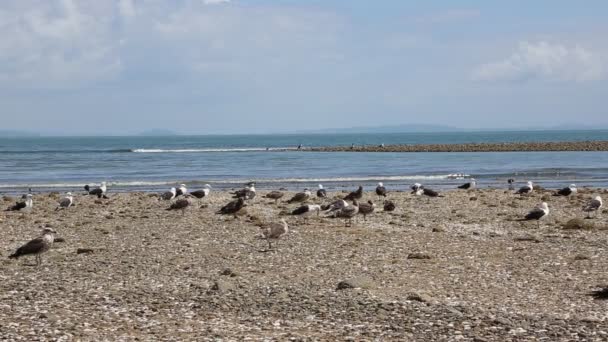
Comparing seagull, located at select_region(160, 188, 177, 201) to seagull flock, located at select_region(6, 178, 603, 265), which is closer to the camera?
seagull flock, located at select_region(6, 178, 603, 265)

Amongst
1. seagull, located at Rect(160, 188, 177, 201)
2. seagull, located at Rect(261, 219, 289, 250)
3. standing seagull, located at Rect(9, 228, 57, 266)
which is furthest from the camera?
seagull, located at Rect(160, 188, 177, 201)

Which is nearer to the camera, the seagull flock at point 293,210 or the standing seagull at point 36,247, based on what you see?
the standing seagull at point 36,247

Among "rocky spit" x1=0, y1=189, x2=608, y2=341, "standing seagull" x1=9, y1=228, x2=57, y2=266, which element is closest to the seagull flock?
"standing seagull" x1=9, y1=228, x2=57, y2=266

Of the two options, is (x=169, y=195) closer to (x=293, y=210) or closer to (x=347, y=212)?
(x=293, y=210)

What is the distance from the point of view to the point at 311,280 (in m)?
15.8

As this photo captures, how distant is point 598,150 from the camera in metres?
97.2

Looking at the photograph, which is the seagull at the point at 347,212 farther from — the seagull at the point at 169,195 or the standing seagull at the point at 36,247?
the seagull at the point at 169,195

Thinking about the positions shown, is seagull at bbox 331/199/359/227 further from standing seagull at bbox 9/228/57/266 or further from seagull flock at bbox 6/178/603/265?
standing seagull at bbox 9/228/57/266

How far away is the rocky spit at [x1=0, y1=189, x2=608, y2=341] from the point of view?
11920mm

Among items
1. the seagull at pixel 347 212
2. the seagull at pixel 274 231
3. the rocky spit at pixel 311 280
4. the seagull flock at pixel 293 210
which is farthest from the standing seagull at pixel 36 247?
the seagull at pixel 347 212

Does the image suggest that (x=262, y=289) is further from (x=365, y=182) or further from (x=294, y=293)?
(x=365, y=182)

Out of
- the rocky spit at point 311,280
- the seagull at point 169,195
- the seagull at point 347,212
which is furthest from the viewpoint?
the seagull at point 169,195

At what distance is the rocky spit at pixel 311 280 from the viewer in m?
11.9

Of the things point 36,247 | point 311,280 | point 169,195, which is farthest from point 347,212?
point 169,195
